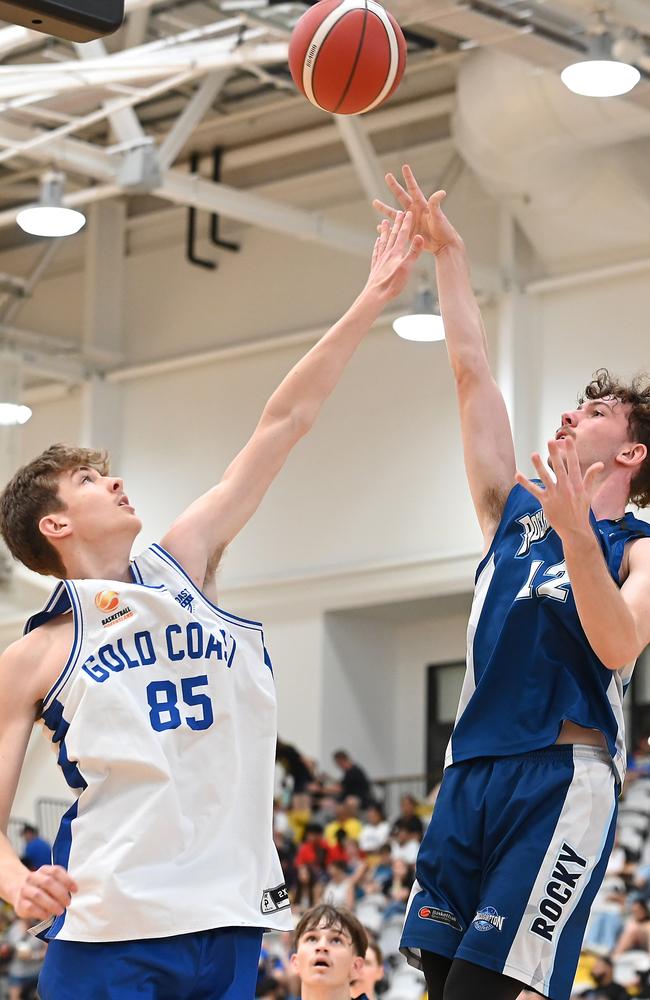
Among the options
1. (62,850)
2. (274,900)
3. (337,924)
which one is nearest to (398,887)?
(337,924)

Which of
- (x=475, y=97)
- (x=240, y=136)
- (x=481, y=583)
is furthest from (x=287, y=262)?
(x=481, y=583)

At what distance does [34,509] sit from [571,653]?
4.56ft

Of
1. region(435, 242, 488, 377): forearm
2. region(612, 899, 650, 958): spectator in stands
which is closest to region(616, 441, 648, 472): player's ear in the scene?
region(435, 242, 488, 377): forearm

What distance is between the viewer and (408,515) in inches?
792

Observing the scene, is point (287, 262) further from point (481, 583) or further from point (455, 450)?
point (481, 583)

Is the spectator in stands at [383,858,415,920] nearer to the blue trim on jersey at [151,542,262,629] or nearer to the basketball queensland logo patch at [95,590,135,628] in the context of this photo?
the blue trim on jersey at [151,542,262,629]

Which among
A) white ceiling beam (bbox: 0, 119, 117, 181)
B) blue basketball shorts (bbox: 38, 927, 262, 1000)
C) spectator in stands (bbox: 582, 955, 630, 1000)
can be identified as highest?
white ceiling beam (bbox: 0, 119, 117, 181)

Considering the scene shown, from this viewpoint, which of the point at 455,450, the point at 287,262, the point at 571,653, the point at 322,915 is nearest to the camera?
the point at 571,653

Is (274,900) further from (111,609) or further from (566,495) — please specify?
(566,495)

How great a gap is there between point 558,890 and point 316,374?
1.45 metres

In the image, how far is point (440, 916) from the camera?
398 centimetres

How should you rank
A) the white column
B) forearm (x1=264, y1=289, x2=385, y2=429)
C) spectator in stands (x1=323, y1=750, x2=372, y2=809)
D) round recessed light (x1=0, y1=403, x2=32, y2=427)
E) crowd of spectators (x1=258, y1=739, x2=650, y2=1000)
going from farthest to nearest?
the white column, spectator in stands (x1=323, y1=750, x2=372, y2=809), round recessed light (x1=0, y1=403, x2=32, y2=427), crowd of spectators (x1=258, y1=739, x2=650, y2=1000), forearm (x1=264, y1=289, x2=385, y2=429)

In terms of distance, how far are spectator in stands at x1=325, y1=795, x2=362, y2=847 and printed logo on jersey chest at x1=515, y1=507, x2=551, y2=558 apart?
1413 centimetres

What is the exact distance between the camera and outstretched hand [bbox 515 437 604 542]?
3.70 metres
